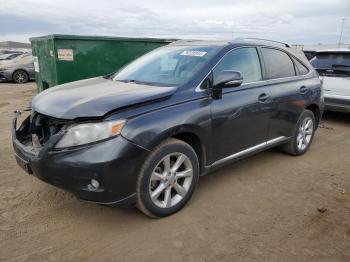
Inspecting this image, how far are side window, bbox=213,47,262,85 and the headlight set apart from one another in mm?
1376

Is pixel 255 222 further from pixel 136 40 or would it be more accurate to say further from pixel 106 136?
pixel 136 40

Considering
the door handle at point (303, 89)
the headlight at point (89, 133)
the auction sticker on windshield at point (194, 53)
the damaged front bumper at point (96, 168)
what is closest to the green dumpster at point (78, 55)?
the auction sticker on windshield at point (194, 53)

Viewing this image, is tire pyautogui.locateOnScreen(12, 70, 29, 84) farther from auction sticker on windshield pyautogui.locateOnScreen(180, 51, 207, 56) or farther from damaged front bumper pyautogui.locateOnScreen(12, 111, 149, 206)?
damaged front bumper pyautogui.locateOnScreen(12, 111, 149, 206)

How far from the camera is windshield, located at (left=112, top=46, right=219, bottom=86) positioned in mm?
3674

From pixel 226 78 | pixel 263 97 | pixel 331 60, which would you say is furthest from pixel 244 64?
pixel 331 60

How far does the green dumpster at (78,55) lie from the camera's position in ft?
22.8

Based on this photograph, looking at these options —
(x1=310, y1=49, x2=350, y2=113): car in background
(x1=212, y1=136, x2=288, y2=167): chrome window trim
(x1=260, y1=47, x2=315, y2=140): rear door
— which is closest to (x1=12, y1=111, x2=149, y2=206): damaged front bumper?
(x1=212, y1=136, x2=288, y2=167): chrome window trim

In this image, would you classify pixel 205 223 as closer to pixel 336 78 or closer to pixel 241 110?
pixel 241 110

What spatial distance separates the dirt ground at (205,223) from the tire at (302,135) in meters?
0.61

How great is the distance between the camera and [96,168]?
276cm

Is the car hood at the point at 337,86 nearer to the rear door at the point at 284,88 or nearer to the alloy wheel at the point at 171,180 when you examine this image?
the rear door at the point at 284,88

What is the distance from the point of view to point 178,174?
3.36m

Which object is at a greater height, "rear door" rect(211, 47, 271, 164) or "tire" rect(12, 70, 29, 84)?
"rear door" rect(211, 47, 271, 164)

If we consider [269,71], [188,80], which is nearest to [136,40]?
[269,71]
